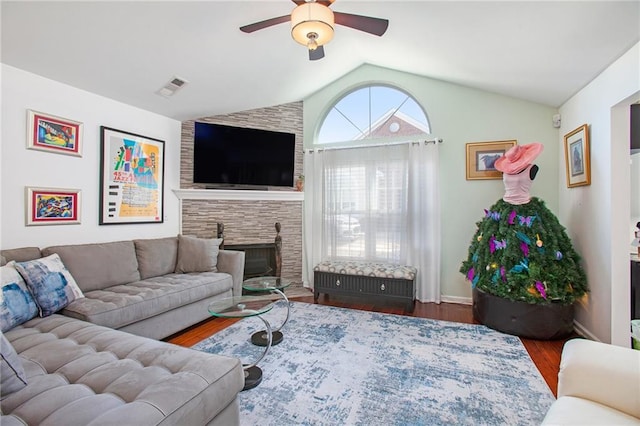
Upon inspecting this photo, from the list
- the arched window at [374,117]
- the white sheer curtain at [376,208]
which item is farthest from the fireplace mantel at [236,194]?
the arched window at [374,117]

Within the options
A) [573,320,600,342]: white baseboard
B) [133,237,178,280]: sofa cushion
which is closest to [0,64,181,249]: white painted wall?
[133,237,178,280]: sofa cushion

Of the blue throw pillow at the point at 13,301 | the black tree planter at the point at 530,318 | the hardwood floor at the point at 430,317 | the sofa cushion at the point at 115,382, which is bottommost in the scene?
the hardwood floor at the point at 430,317

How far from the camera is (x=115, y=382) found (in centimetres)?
127

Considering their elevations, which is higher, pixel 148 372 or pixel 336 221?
pixel 336 221

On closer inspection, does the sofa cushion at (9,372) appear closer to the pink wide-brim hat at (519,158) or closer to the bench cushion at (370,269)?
the bench cushion at (370,269)

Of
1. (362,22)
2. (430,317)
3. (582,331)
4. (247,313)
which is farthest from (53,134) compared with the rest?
(582,331)

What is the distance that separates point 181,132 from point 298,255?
95.3 inches

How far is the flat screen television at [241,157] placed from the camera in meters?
3.91

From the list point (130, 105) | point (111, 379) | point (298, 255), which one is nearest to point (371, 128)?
point (298, 255)

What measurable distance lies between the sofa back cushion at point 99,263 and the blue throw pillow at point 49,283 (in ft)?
0.65

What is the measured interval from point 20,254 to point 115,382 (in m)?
1.83

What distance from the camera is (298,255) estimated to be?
14.7ft

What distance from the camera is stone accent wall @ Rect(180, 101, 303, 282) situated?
4.07 m

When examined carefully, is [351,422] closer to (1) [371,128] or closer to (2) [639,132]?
(2) [639,132]
